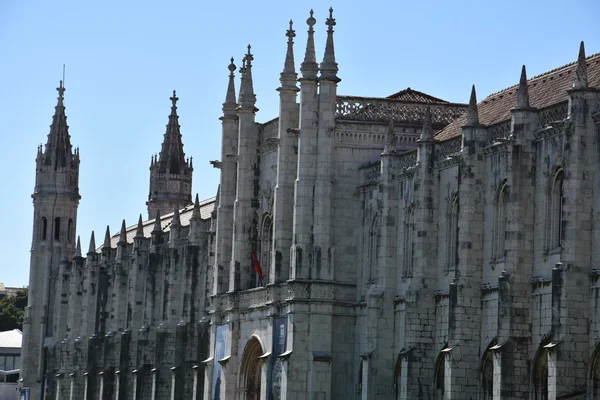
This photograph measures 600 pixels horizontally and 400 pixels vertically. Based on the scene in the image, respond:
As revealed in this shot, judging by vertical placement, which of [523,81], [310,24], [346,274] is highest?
[310,24]

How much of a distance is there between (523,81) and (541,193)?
3.61 metres

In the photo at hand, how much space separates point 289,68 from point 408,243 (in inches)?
476

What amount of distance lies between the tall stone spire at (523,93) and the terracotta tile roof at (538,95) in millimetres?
730

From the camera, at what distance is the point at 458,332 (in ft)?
196

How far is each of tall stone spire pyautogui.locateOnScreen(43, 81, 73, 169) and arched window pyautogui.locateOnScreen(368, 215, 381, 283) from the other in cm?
6112

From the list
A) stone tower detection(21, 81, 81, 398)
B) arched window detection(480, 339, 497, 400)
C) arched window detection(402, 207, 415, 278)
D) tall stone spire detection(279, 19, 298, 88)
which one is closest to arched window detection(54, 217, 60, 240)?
stone tower detection(21, 81, 81, 398)

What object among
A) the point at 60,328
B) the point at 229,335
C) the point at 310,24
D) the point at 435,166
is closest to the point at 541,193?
the point at 435,166

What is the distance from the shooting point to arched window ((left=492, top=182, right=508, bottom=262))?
58.9 m

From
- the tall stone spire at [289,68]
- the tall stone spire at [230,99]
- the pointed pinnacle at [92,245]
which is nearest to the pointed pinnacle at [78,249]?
the pointed pinnacle at [92,245]

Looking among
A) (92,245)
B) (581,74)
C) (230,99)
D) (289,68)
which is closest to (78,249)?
(92,245)

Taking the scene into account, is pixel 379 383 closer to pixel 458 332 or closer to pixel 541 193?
pixel 458 332

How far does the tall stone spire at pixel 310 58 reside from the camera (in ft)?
237

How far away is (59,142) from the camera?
129 meters

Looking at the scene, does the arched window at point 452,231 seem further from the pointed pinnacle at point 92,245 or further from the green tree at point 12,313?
the green tree at point 12,313
